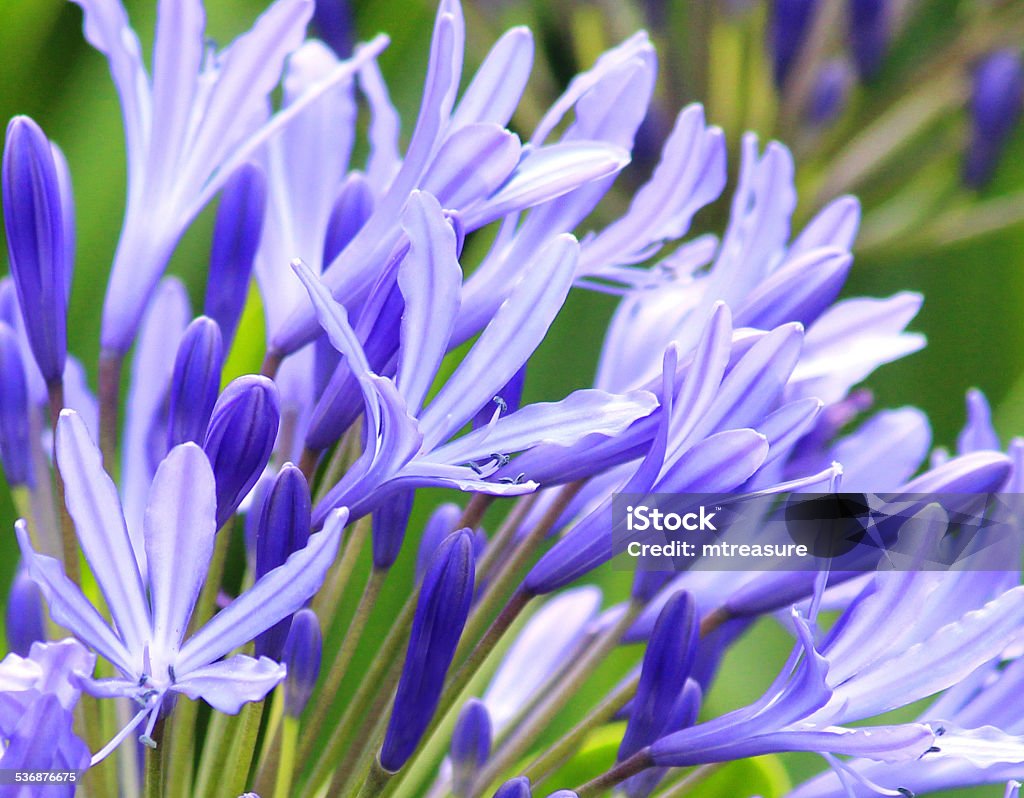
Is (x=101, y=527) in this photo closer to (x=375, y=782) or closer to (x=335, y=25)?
(x=375, y=782)

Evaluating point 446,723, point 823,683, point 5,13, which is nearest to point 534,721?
point 446,723

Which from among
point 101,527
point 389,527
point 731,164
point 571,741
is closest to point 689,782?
point 571,741

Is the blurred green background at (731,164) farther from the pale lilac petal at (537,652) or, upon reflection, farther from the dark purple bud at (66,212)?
the dark purple bud at (66,212)

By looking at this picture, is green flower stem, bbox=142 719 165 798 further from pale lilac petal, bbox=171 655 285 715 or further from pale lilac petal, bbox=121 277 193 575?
pale lilac petal, bbox=121 277 193 575

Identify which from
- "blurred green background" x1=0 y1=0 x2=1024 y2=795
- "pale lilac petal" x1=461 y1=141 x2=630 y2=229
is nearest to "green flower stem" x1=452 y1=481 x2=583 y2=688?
"pale lilac petal" x1=461 y1=141 x2=630 y2=229

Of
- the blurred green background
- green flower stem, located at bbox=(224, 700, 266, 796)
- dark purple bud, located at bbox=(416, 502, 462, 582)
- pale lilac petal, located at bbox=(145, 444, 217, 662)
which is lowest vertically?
green flower stem, located at bbox=(224, 700, 266, 796)

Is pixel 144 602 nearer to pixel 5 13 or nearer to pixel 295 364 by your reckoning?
pixel 295 364
